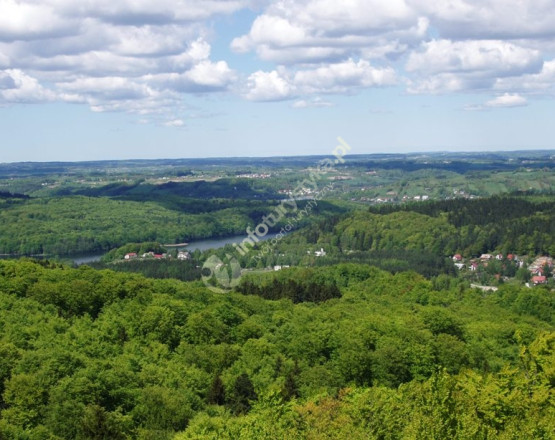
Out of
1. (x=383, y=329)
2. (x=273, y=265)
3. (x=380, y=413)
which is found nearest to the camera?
(x=380, y=413)

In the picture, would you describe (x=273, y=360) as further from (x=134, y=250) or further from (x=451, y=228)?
(x=134, y=250)

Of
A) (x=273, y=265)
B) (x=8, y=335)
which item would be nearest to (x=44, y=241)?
(x=273, y=265)

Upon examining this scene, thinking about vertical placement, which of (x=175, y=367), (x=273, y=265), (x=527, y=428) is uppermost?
(x=527, y=428)

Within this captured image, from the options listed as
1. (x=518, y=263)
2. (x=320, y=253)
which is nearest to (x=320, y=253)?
(x=320, y=253)

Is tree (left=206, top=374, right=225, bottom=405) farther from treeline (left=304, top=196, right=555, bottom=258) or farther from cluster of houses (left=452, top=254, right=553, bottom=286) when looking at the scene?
treeline (left=304, top=196, right=555, bottom=258)

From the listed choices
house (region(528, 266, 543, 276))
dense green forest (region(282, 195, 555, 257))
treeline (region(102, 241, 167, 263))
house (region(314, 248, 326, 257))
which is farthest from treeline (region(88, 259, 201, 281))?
house (region(528, 266, 543, 276))

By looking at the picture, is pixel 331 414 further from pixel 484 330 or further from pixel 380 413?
pixel 484 330

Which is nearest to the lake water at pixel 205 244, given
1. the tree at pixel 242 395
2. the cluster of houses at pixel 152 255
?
the cluster of houses at pixel 152 255

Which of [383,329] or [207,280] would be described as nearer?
[383,329]
